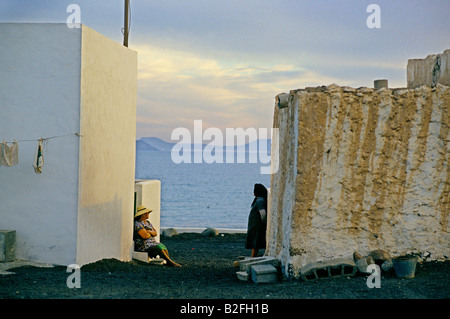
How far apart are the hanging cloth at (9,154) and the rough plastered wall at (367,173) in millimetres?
3825

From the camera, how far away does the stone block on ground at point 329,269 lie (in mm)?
7266

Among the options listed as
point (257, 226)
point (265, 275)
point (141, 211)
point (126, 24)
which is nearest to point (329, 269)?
point (265, 275)

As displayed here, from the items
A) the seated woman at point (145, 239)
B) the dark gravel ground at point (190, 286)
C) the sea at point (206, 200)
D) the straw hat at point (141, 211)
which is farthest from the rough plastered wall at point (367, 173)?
the sea at point (206, 200)

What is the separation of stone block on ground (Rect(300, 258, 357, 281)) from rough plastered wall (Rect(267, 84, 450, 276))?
0.20 meters

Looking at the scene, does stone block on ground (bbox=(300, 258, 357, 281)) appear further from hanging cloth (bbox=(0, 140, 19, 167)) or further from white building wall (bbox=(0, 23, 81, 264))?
hanging cloth (bbox=(0, 140, 19, 167))

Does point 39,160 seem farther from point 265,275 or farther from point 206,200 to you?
point 206,200

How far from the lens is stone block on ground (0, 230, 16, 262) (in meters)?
7.91

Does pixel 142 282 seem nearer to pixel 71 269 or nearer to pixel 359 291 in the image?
pixel 71 269

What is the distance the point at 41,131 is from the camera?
27.0 ft

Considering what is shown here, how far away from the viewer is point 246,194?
6881 centimetres

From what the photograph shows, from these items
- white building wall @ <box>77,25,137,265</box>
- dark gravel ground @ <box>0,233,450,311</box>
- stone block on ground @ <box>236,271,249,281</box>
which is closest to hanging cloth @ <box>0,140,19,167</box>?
white building wall @ <box>77,25,137,265</box>

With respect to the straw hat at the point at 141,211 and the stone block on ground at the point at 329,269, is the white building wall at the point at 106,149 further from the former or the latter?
the stone block on ground at the point at 329,269

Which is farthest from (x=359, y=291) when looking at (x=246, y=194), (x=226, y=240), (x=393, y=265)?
(x=246, y=194)

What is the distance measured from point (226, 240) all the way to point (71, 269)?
8393 mm
